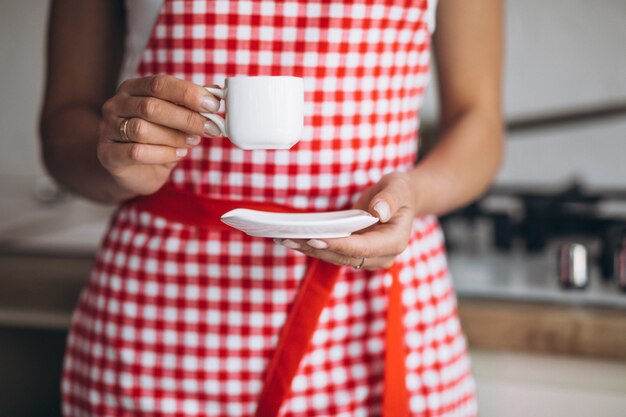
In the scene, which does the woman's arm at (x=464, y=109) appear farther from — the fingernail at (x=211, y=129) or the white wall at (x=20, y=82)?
the white wall at (x=20, y=82)

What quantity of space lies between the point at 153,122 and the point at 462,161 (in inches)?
13.7

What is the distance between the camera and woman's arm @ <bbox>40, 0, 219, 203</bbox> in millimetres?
514

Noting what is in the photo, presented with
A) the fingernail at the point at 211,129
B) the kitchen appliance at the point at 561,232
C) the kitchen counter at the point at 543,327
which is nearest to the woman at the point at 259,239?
the fingernail at the point at 211,129

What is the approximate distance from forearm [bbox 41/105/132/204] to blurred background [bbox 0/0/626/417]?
37 centimetres

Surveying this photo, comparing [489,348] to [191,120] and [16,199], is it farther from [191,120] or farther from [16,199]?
[16,199]

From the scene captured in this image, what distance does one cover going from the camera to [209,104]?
0.48 meters

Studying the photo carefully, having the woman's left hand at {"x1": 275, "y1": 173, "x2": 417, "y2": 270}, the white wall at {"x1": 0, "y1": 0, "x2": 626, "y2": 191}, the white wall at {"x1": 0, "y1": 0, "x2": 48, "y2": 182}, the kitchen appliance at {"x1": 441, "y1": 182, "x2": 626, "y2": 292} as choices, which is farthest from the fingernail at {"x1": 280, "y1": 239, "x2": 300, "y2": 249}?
the white wall at {"x1": 0, "y1": 0, "x2": 48, "y2": 182}

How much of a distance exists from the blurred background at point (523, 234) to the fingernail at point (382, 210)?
0.43 m

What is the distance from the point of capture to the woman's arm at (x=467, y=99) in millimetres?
695

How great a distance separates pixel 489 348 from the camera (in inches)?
35.4

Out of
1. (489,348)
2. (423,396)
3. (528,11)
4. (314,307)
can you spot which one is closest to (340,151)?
(314,307)

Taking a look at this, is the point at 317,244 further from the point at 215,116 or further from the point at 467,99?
the point at 467,99

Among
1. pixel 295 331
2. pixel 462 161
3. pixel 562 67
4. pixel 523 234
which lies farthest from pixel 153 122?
pixel 562 67

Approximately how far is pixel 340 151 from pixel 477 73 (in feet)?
0.65
